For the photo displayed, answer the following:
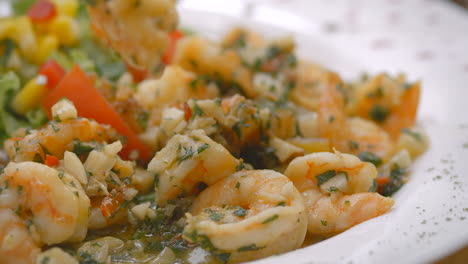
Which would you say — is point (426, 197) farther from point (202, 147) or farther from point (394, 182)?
point (202, 147)

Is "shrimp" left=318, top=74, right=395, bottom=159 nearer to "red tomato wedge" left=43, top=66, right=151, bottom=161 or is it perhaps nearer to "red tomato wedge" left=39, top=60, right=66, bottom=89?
"red tomato wedge" left=43, top=66, right=151, bottom=161

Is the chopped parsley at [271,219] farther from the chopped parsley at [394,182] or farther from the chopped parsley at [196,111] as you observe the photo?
the chopped parsley at [394,182]

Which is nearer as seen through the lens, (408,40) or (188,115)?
(188,115)

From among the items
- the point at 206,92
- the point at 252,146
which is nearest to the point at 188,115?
the point at 252,146

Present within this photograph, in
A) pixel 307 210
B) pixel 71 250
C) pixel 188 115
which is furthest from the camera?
pixel 188 115

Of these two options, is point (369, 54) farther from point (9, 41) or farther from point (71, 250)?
point (71, 250)

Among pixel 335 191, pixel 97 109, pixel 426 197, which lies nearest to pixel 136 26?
pixel 97 109

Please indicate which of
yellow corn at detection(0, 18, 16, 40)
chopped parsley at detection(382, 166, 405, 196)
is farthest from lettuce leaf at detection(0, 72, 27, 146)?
chopped parsley at detection(382, 166, 405, 196)
